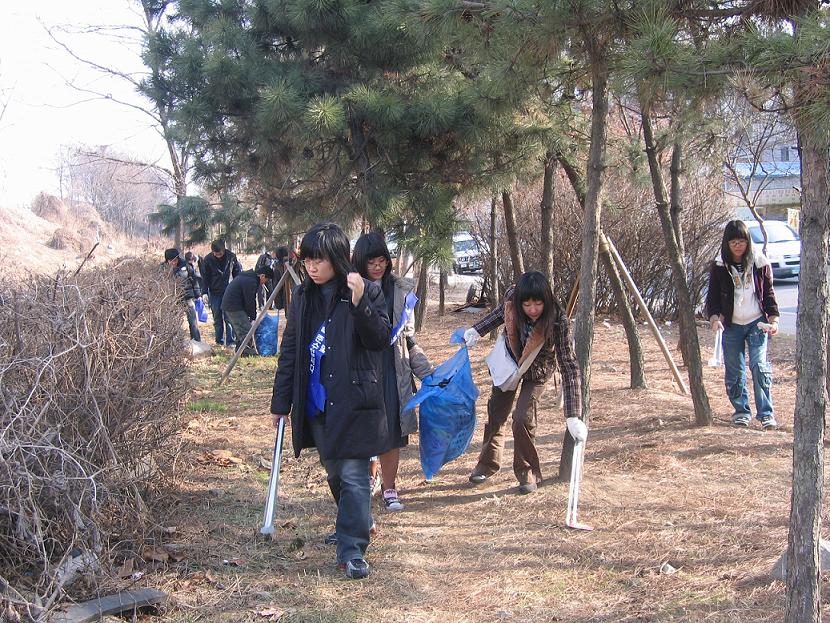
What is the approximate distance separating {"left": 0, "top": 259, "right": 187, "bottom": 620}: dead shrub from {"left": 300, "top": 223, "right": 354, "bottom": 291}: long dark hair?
94cm

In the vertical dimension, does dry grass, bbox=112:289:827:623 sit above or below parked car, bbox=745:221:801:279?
below

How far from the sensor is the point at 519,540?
4047mm

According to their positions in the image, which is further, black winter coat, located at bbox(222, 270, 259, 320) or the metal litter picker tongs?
black winter coat, located at bbox(222, 270, 259, 320)

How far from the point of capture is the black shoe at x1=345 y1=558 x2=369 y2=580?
11.8 feet

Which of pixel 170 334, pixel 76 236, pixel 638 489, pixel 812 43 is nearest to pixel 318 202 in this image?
pixel 170 334

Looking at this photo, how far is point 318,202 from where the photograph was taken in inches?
283

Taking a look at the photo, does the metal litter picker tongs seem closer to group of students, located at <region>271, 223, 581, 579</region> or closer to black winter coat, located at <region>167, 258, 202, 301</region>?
group of students, located at <region>271, 223, 581, 579</region>

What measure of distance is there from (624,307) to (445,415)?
3125 mm

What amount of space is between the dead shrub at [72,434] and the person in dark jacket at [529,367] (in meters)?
1.96

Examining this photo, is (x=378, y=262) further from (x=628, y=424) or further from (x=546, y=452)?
(x=628, y=424)

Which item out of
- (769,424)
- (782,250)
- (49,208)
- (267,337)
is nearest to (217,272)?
(267,337)

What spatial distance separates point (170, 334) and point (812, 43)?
357cm

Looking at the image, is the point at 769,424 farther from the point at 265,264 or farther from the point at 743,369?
the point at 265,264

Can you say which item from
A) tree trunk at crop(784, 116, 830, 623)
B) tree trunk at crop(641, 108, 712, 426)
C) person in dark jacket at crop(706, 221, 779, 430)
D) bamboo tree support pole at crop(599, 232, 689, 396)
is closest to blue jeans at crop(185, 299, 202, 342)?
bamboo tree support pole at crop(599, 232, 689, 396)
